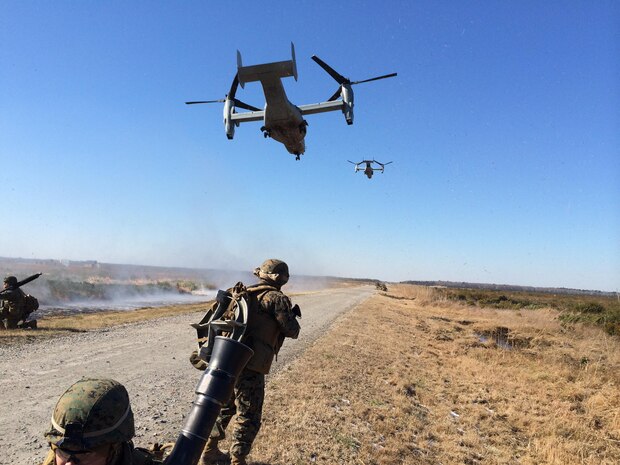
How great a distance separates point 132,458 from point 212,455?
2.68 m

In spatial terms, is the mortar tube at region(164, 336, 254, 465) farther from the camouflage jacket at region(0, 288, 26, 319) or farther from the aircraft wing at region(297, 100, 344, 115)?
the camouflage jacket at region(0, 288, 26, 319)

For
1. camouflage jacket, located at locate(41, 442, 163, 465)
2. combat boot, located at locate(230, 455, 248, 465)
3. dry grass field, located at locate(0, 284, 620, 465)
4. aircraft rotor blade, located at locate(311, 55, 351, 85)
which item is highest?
aircraft rotor blade, located at locate(311, 55, 351, 85)

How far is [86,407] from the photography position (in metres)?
1.89

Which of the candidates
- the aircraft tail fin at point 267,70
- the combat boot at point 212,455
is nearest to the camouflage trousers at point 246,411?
the combat boot at point 212,455

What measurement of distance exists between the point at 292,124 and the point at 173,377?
6.95 meters

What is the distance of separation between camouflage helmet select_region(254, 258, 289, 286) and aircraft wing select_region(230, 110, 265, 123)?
299 inches

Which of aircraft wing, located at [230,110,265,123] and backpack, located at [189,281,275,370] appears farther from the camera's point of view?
aircraft wing, located at [230,110,265,123]

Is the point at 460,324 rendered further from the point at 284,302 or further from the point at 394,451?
the point at 284,302

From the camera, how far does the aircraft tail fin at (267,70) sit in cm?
896

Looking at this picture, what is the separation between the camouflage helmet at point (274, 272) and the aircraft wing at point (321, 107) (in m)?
7.55

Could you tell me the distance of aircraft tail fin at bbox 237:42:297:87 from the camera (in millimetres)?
8961

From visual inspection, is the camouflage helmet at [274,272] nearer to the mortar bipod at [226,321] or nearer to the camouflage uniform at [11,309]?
the mortar bipod at [226,321]

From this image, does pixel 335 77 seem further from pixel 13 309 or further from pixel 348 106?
pixel 13 309

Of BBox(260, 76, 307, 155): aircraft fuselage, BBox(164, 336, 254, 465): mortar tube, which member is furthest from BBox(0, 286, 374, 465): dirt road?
BBox(260, 76, 307, 155): aircraft fuselage
